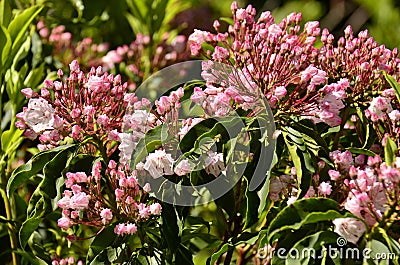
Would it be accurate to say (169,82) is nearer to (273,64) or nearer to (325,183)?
(273,64)

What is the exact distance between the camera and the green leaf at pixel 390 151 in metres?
0.81

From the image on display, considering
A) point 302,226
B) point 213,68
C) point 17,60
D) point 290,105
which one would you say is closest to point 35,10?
point 17,60

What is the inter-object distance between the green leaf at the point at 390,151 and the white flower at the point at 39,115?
0.44m

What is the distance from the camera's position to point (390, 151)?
82 centimetres

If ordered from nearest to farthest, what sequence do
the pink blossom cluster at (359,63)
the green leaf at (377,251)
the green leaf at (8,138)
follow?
the green leaf at (377,251) → the pink blossom cluster at (359,63) → the green leaf at (8,138)

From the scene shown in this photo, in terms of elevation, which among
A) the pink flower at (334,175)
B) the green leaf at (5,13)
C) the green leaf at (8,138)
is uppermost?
the green leaf at (5,13)

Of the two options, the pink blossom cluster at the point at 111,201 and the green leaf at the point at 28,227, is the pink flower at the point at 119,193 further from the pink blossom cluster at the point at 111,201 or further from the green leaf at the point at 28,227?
the green leaf at the point at 28,227

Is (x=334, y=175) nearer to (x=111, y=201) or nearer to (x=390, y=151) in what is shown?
(x=390, y=151)

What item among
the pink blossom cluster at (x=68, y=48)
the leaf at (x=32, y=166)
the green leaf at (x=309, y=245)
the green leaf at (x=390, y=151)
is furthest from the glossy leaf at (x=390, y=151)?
the pink blossom cluster at (x=68, y=48)

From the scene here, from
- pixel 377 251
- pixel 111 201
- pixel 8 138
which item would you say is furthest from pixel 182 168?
pixel 8 138

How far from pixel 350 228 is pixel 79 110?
1.30ft

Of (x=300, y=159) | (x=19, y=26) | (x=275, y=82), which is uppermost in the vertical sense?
(x=19, y=26)

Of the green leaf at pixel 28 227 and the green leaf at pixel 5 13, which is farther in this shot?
the green leaf at pixel 5 13

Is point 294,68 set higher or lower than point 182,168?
higher
